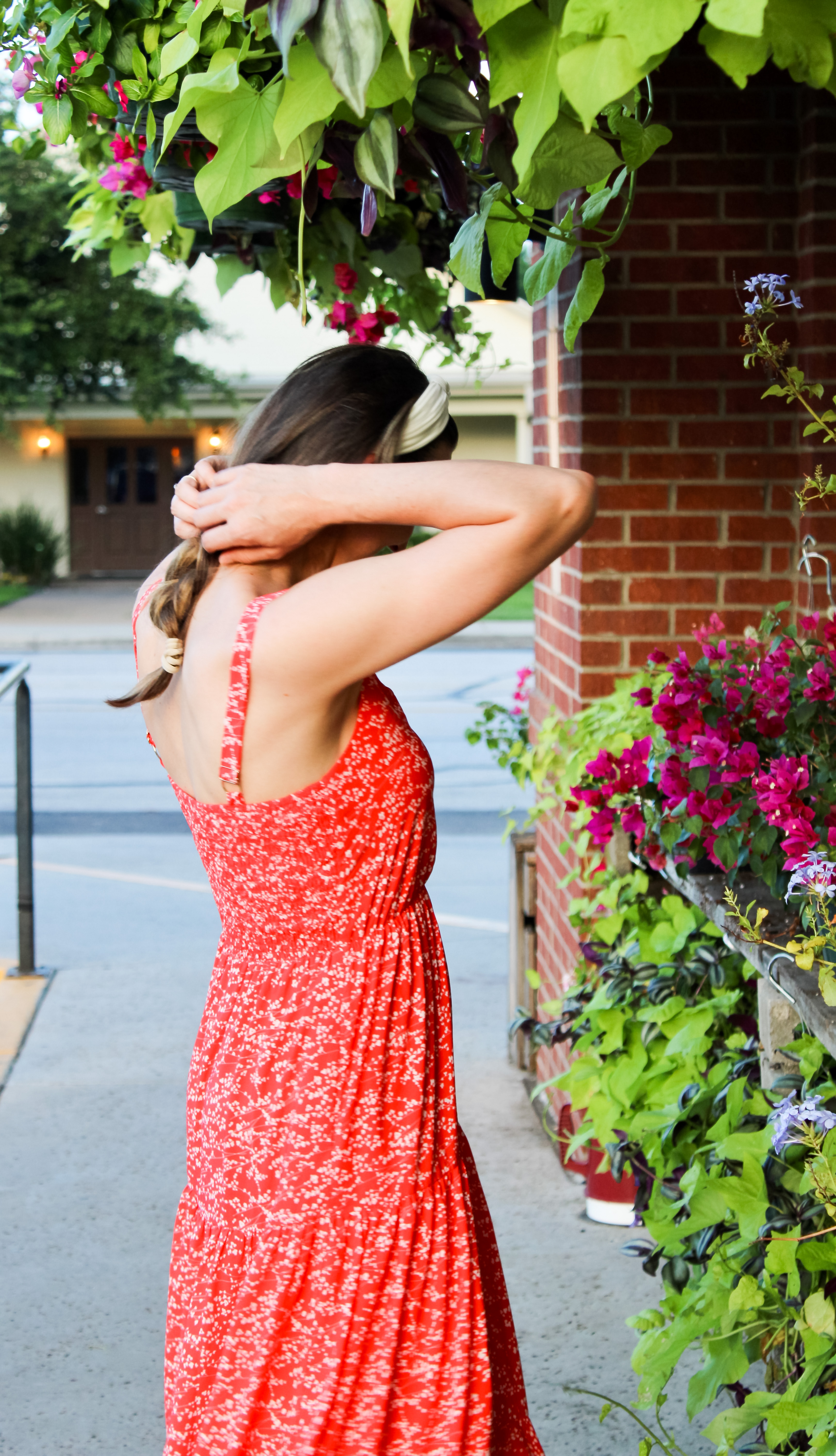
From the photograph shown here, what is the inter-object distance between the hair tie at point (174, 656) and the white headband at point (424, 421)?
0.36 m

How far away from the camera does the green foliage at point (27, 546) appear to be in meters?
28.9

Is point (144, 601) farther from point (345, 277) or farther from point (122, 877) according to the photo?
point (122, 877)

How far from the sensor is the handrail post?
578 centimetres

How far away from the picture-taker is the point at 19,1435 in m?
2.92

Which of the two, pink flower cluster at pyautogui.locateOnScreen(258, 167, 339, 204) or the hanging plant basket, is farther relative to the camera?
the hanging plant basket

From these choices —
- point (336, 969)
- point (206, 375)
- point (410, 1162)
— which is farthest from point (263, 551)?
A: point (206, 375)

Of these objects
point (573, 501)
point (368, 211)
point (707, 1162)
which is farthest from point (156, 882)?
point (368, 211)

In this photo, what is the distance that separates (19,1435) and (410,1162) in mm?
1610

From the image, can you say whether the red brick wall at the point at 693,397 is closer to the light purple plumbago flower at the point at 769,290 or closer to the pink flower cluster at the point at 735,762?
the pink flower cluster at the point at 735,762

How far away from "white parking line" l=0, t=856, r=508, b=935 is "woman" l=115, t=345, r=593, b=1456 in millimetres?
4757

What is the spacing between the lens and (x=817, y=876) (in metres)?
1.70

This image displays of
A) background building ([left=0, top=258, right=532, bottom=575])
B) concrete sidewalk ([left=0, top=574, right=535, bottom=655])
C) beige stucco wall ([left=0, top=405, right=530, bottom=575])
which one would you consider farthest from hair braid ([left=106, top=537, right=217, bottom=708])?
beige stucco wall ([left=0, top=405, right=530, bottom=575])

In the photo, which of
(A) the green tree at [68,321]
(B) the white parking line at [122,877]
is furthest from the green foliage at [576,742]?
(A) the green tree at [68,321]

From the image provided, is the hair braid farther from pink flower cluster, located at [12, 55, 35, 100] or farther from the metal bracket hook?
the metal bracket hook
